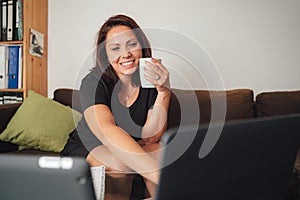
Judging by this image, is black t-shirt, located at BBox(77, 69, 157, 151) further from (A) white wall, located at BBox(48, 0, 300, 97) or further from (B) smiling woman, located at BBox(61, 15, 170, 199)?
(A) white wall, located at BBox(48, 0, 300, 97)

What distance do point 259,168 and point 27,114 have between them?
1.53m

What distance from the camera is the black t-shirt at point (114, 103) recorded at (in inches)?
49.9

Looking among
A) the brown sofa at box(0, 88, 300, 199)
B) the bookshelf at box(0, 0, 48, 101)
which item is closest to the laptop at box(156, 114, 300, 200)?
the brown sofa at box(0, 88, 300, 199)

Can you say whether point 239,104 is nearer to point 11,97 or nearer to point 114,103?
point 114,103

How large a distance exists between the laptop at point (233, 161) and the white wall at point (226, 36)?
163cm

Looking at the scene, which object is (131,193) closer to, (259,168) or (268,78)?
(259,168)

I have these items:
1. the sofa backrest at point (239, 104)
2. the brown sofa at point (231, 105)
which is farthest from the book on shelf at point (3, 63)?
the sofa backrest at point (239, 104)

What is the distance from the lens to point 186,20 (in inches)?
85.6

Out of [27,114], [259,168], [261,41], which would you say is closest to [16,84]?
[27,114]

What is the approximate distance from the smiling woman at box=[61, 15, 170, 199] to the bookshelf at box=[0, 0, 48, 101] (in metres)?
1.05

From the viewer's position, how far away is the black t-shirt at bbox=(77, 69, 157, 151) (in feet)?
4.16

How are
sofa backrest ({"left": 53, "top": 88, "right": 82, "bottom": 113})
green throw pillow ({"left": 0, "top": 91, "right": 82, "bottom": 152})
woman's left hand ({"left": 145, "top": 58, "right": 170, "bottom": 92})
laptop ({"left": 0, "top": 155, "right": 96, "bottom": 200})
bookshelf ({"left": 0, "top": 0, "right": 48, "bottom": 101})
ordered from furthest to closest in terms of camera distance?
bookshelf ({"left": 0, "top": 0, "right": 48, "bottom": 101}) → sofa backrest ({"left": 53, "top": 88, "right": 82, "bottom": 113}) → green throw pillow ({"left": 0, "top": 91, "right": 82, "bottom": 152}) → woman's left hand ({"left": 145, "top": 58, "right": 170, "bottom": 92}) → laptop ({"left": 0, "top": 155, "right": 96, "bottom": 200})

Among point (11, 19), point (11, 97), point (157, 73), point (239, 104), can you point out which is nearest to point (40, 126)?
point (11, 97)

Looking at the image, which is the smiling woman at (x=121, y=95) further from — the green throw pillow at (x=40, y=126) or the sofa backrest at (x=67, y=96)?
the sofa backrest at (x=67, y=96)
